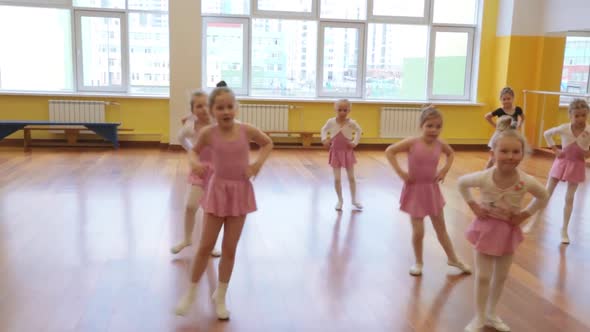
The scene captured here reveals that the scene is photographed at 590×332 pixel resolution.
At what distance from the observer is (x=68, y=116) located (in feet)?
30.6

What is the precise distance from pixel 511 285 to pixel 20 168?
Answer: 20.4 ft

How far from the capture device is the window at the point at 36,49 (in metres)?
9.41

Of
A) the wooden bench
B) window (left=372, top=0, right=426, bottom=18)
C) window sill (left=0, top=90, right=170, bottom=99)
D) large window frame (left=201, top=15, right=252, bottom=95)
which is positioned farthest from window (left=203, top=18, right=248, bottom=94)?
window (left=372, top=0, right=426, bottom=18)

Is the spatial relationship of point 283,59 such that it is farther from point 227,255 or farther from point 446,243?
point 227,255

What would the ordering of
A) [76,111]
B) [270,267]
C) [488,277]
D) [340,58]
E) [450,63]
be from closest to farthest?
[488,277]
[270,267]
[76,111]
[340,58]
[450,63]

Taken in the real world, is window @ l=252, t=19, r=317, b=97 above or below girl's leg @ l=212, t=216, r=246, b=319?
above

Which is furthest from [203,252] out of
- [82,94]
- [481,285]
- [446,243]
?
[82,94]

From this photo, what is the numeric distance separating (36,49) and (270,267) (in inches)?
298

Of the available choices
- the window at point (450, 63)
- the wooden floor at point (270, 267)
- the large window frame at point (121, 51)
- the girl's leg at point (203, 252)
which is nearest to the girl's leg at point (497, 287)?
the wooden floor at point (270, 267)

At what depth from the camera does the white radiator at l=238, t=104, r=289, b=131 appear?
31.8 feet

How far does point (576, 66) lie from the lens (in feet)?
34.1

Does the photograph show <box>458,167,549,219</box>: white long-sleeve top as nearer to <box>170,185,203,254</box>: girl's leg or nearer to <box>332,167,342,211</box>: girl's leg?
<box>170,185,203,254</box>: girl's leg

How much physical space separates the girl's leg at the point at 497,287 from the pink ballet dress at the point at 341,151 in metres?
2.60

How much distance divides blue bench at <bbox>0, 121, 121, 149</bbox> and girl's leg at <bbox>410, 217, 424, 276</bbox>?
21.1 feet
